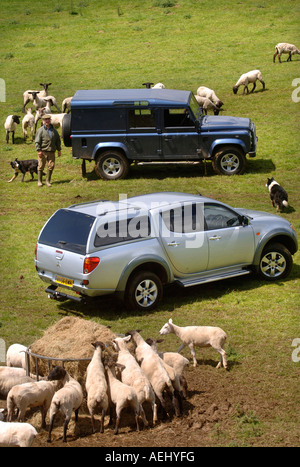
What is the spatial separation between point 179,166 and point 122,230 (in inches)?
406

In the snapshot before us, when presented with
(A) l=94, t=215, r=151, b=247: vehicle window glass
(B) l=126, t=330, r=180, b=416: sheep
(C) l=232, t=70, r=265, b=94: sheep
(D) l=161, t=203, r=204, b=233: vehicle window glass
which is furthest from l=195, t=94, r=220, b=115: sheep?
(B) l=126, t=330, r=180, b=416: sheep

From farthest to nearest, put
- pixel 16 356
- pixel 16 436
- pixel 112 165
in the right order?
pixel 112 165 < pixel 16 356 < pixel 16 436

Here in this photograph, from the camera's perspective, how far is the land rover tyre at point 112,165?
62.8 feet

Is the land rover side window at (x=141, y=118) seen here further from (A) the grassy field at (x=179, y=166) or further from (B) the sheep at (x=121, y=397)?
(B) the sheep at (x=121, y=397)

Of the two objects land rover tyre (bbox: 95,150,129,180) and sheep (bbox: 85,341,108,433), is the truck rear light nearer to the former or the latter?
sheep (bbox: 85,341,108,433)

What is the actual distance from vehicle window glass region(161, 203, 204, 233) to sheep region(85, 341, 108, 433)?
13.3 feet

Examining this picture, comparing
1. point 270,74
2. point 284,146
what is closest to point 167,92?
point 284,146

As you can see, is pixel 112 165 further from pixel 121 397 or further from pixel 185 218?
pixel 121 397

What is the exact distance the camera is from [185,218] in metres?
11.8

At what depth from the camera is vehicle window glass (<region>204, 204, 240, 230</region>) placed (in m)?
12.0

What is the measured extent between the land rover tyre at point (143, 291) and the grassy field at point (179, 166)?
21 cm

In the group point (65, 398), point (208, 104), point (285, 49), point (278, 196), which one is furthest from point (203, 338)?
point (285, 49)

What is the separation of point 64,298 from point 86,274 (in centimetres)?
80

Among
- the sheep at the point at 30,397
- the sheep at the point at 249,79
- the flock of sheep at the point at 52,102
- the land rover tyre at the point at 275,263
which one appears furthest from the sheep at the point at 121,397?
the sheep at the point at 249,79
